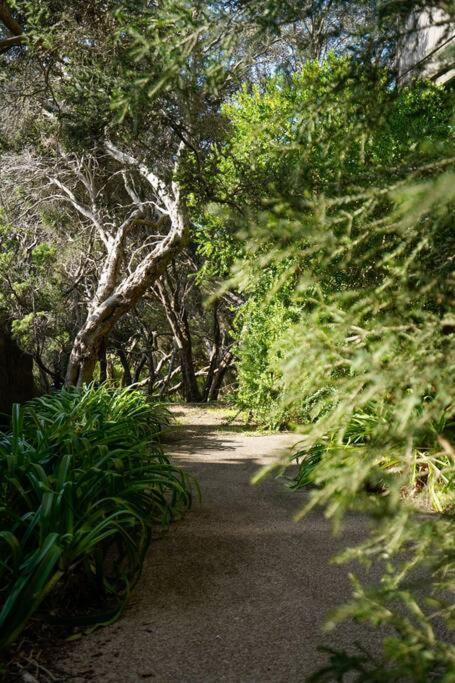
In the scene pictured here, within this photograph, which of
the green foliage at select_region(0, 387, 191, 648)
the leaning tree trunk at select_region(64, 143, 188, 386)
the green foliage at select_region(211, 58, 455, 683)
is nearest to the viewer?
the green foliage at select_region(211, 58, 455, 683)

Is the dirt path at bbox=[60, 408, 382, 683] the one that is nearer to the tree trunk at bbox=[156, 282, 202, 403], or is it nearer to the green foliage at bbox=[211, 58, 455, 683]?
the green foliage at bbox=[211, 58, 455, 683]

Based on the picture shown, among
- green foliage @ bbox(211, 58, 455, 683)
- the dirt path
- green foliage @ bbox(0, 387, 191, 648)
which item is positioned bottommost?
the dirt path

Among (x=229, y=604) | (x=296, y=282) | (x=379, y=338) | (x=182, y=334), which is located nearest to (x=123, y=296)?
(x=296, y=282)

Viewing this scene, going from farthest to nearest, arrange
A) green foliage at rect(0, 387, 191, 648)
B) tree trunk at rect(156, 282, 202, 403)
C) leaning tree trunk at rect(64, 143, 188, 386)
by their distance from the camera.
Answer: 1. tree trunk at rect(156, 282, 202, 403)
2. leaning tree trunk at rect(64, 143, 188, 386)
3. green foliage at rect(0, 387, 191, 648)

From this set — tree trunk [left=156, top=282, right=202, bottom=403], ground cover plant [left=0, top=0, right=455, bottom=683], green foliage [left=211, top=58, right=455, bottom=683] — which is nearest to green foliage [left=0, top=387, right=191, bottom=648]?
ground cover plant [left=0, top=0, right=455, bottom=683]

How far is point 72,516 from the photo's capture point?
311 cm

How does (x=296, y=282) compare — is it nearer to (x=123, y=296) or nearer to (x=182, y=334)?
(x=123, y=296)

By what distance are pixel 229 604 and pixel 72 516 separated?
0.88 m

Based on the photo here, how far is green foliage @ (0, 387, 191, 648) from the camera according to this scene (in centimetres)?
272

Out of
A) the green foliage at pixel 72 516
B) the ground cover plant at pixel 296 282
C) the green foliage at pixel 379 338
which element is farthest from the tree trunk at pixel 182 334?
the green foliage at pixel 379 338

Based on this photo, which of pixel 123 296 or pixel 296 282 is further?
pixel 123 296

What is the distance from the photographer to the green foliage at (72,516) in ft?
8.91

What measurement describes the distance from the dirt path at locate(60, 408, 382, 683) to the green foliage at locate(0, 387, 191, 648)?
177 millimetres

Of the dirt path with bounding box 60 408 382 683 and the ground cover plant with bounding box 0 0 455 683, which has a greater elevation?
the ground cover plant with bounding box 0 0 455 683
